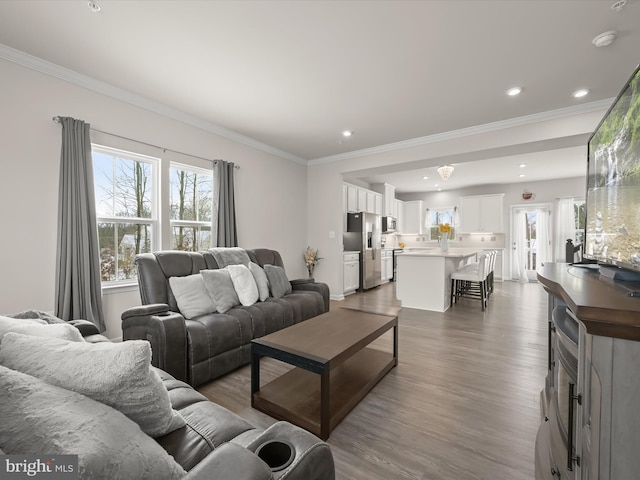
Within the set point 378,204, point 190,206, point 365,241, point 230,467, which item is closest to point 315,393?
point 230,467

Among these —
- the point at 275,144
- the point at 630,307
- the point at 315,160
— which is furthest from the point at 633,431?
the point at 315,160

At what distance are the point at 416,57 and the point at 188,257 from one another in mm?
3031

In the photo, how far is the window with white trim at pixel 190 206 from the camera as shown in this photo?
3.78m

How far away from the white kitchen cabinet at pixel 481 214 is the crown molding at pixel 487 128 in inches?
182

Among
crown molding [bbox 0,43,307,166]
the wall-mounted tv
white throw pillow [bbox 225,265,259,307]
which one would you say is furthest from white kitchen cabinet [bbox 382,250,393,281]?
the wall-mounted tv

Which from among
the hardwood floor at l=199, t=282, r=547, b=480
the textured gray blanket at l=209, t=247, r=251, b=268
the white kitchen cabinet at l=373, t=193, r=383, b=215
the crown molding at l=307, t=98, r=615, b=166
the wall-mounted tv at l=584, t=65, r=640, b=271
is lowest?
the hardwood floor at l=199, t=282, r=547, b=480

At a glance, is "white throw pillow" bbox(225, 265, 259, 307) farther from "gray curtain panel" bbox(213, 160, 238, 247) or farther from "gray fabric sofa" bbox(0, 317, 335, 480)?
"gray fabric sofa" bbox(0, 317, 335, 480)

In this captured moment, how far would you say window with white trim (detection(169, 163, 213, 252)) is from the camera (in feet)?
12.4

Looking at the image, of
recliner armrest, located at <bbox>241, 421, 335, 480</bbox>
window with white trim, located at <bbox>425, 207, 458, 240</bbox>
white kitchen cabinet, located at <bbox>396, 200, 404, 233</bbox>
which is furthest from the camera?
white kitchen cabinet, located at <bbox>396, 200, 404, 233</bbox>

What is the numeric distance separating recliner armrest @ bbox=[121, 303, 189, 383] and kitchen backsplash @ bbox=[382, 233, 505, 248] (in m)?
6.68

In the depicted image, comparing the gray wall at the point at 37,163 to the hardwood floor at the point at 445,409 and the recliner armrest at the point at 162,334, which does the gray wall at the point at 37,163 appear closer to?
the recliner armrest at the point at 162,334

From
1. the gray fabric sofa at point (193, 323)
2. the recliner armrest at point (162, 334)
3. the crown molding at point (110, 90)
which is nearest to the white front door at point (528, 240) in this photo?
the gray fabric sofa at point (193, 323)

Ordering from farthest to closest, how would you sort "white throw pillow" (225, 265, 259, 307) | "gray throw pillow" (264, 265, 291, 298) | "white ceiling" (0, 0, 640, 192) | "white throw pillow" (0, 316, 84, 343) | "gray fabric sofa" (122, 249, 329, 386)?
"gray throw pillow" (264, 265, 291, 298) → "white throw pillow" (225, 265, 259, 307) → "gray fabric sofa" (122, 249, 329, 386) → "white ceiling" (0, 0, 640, 192) → "white throw pillow" (0, 316, 84, 343)

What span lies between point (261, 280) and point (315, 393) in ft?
5.25
